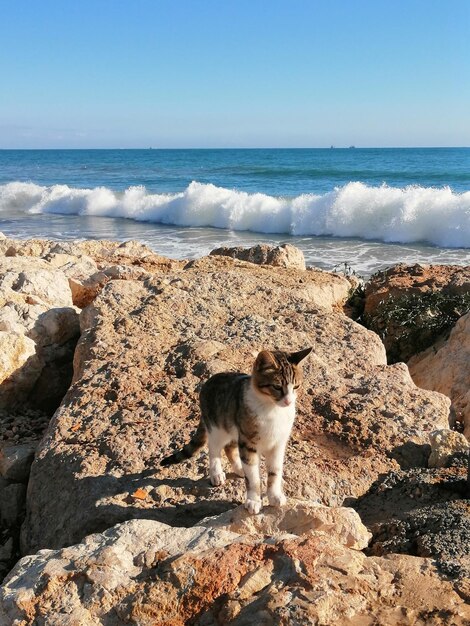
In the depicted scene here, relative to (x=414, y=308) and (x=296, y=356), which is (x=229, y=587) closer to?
(x=296, y=356)

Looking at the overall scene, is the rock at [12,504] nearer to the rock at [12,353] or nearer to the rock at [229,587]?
the rock at [12,353]

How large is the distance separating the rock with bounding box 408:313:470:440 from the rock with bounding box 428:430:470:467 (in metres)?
1.77

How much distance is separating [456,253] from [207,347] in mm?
14340

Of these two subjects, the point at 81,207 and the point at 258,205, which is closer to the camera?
the point at 258,205

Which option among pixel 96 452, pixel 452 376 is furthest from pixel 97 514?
pixel 452 376

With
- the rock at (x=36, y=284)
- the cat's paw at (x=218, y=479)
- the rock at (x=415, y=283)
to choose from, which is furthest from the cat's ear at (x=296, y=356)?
the rock at (x=415, y=283)

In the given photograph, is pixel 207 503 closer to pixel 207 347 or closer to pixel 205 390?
pixel 205 390

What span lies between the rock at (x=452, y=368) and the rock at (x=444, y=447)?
177cm

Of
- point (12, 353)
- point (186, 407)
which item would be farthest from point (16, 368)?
point (186, 407)

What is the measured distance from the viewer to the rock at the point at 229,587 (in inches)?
86.5

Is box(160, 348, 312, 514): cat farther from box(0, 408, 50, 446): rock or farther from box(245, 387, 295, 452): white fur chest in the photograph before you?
box(0, 408, 50, 446): rock

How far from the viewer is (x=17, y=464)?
3965 mm

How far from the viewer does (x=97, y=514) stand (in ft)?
10.5

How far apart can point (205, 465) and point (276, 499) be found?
69cm
